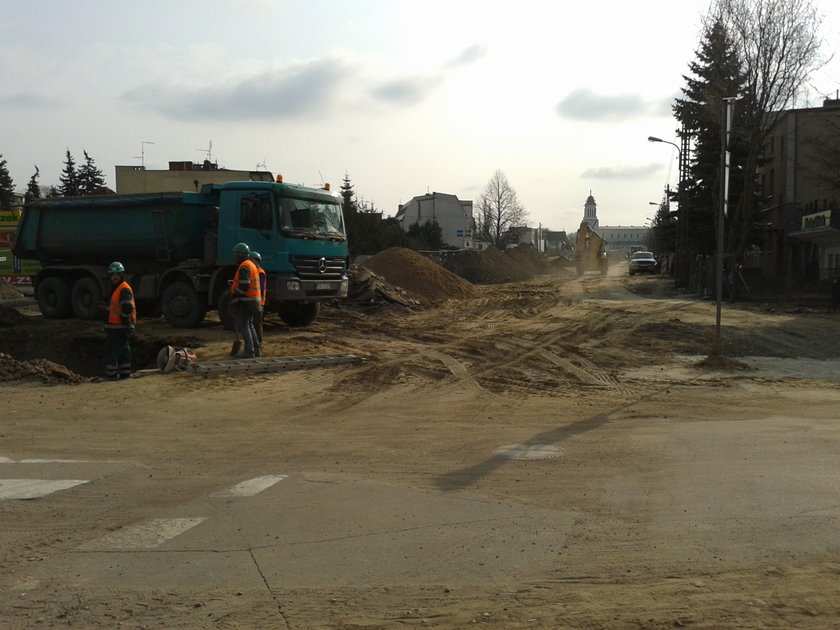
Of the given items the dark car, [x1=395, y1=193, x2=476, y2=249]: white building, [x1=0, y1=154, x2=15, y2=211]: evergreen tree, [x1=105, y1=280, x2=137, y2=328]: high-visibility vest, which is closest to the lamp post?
the dark car

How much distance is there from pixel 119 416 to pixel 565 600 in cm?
713

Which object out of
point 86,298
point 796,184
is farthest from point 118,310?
point 796,184

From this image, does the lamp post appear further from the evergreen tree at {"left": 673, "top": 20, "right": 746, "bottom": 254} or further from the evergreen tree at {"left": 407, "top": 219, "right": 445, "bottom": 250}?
the evergreen tree at {"left": 407, "top": 219, "right": 445, "bottom": 250}

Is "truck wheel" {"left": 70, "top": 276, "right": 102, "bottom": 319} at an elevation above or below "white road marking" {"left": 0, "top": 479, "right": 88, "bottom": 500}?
above

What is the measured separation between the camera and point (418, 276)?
33.9 metres

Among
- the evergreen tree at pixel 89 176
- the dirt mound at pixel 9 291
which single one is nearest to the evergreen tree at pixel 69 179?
the evergreen tree at pixel 89 176

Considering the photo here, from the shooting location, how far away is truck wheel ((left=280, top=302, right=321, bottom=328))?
20.1 meters

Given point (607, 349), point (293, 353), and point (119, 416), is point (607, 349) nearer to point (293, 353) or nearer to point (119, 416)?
point (293, 353)

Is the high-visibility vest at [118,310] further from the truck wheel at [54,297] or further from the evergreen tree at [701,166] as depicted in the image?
the evergreen tree at [701,166]

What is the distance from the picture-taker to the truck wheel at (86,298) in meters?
20.4

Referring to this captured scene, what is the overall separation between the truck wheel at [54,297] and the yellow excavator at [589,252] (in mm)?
43981

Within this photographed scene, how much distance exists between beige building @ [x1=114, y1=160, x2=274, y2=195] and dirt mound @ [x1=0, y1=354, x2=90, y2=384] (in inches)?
979

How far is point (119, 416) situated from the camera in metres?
9.97

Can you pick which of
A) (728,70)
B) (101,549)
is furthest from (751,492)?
(728,70)
